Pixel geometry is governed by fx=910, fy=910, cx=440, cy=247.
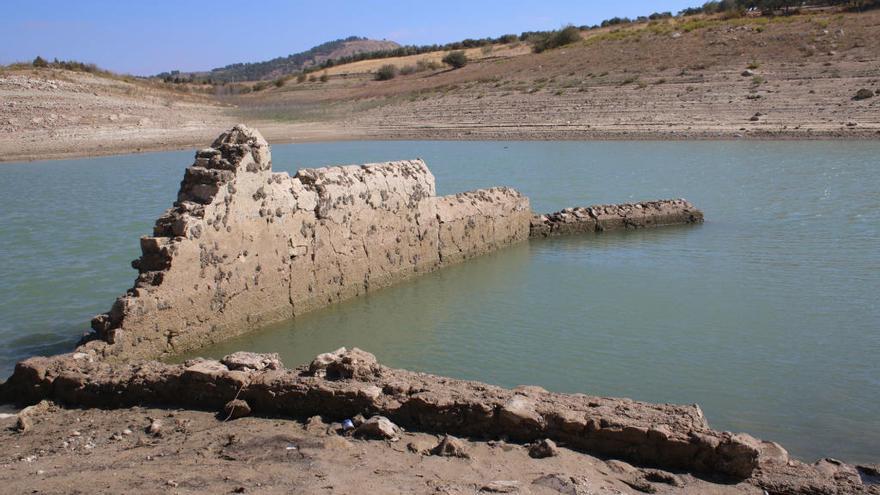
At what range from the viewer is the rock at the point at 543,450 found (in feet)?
14.9

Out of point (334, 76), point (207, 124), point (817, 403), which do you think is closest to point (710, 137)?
point (207, 124)

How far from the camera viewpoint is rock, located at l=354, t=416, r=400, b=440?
4.72 meters

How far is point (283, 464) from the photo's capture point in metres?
4.36

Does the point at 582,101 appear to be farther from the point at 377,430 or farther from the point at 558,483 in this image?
the point at 558,483

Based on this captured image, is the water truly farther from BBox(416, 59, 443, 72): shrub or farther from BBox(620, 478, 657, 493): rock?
BBox(416, 59, 443, 72): shrub

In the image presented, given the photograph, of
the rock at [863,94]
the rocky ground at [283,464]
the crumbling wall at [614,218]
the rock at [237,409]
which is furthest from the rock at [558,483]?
the rock at [863,94]

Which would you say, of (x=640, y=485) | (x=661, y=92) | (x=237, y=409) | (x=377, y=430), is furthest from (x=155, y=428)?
(x=661, y=92)

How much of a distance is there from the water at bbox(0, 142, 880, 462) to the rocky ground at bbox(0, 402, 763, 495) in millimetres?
1671

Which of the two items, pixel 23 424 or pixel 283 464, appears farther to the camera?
pixel 23 424

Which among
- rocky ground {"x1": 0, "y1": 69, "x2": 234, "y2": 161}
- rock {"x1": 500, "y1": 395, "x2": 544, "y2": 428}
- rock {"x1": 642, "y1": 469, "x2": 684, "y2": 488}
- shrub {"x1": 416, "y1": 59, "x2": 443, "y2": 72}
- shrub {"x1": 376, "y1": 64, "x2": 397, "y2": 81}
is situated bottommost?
rock {"x1": 642, "y1": 469, "x2": 684, "y2": 488}

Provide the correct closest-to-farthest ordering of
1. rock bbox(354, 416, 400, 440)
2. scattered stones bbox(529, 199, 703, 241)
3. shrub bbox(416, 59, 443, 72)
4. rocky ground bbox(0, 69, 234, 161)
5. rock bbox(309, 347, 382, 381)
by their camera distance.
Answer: rock bbox(354, 416, 400, 440) < rock bbox(309, 347, 382, 381) < scattered stones bbox(529, 199, 703, 241) < rocky ground bbox(0, 69, 234, 161) < shrub bbox(416, 59, 443, 72)

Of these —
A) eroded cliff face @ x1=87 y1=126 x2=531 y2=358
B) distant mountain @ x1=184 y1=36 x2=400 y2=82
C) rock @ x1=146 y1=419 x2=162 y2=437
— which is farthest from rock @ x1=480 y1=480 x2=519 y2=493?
distant mountain @ x1=184 y1=36 x2=400 y2=82

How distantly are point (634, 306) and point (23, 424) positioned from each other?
17.9 ft

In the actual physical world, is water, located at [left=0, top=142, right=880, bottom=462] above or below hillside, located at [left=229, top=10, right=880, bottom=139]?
below
